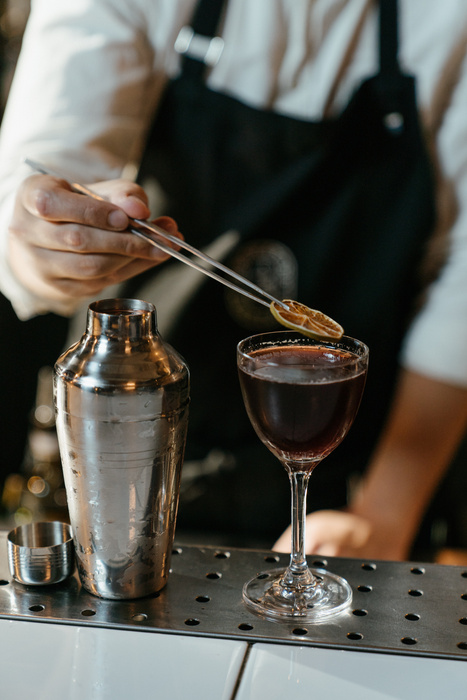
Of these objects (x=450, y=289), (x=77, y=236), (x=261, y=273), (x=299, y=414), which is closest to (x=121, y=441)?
(x=299, y=414)

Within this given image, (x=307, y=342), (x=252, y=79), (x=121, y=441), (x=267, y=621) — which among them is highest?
(x=252, y=79)

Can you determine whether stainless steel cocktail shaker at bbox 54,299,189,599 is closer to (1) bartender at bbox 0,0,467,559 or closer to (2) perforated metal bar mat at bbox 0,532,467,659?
(2) perforated metal bar mat at bbox 0,532,467,659

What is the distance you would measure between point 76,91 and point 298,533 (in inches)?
42.2

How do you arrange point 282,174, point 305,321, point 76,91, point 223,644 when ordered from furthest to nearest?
point 282,174 → point 76,91 → point 305,321 → point 223,644

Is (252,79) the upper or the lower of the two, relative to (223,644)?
upper

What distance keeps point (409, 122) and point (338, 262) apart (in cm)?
33

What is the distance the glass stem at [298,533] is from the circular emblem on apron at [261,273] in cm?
84

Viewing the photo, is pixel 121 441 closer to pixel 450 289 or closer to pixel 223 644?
pixel 223 644

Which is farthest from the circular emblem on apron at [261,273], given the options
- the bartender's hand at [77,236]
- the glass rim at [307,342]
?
the glass rim at [307,342]

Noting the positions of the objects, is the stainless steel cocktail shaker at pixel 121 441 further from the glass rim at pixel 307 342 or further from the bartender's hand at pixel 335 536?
the bartender's hand at pixel 335 536

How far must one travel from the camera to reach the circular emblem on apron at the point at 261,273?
1.71m

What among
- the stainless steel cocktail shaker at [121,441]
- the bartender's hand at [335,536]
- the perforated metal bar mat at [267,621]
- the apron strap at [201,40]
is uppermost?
the apron strap at [201,40]

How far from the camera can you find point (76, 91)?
1.56 meters

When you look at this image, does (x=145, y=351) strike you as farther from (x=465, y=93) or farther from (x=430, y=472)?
(x=465, y=93)
